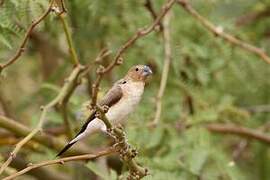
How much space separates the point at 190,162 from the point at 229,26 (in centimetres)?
125

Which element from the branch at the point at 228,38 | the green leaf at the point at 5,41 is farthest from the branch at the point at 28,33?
the branch at the point at 228,38

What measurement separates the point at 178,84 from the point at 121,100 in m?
1.70

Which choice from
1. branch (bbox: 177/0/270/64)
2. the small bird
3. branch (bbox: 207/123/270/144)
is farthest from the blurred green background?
the small bird

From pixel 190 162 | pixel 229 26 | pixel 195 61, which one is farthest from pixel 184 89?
pixel 190 162

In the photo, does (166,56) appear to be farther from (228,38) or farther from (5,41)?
(5,41)

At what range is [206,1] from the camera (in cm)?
498

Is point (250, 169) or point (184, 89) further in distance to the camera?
point (250, 169)

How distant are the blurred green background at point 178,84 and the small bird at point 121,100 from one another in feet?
1.76

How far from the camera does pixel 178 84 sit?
15.5 ft

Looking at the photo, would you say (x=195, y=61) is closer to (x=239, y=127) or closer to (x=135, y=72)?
(x=239, y=127)

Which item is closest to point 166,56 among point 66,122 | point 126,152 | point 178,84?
point 178,84

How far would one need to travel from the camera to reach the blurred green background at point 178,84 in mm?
4098

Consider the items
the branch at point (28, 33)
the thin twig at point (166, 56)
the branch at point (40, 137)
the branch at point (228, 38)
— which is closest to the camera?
the branch at point (28, 33)

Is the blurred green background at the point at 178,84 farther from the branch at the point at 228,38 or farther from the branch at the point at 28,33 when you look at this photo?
the branch at the point at 28,33
